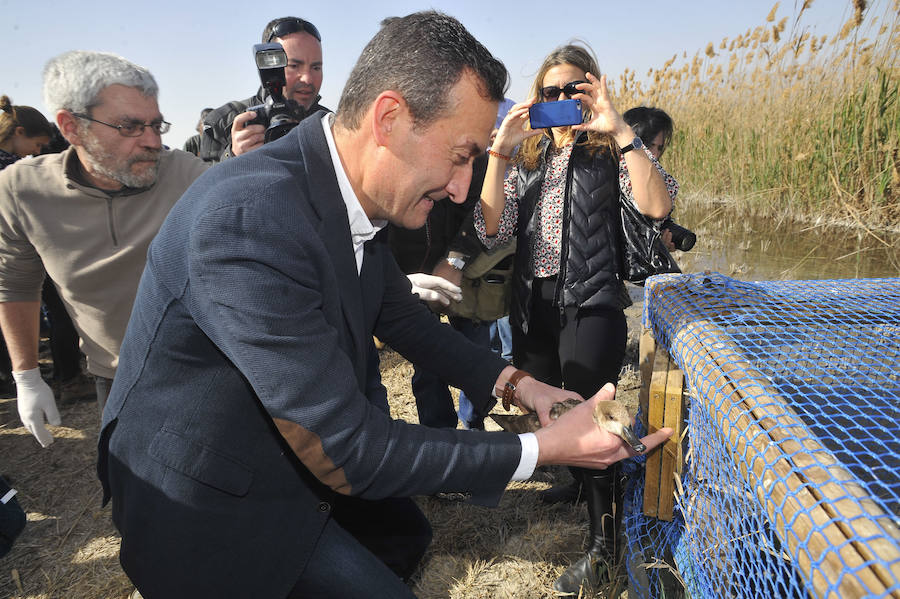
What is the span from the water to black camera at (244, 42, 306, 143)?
411 cm

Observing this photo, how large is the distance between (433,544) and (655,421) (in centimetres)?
143

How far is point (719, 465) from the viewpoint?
1277 millimetres

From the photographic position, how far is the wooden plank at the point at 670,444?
5.13ft

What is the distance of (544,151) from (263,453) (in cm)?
180

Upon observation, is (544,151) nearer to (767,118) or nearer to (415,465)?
(415,465)

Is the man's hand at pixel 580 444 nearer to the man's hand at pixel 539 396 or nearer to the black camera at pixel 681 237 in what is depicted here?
the man's hand at pixel 539 396

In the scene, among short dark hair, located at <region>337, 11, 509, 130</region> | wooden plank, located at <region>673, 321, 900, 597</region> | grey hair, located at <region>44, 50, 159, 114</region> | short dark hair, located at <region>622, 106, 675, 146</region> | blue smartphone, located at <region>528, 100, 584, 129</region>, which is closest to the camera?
wooden plank, located at <region>673, 321, 900, 597</region>

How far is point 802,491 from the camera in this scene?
2.86 feet

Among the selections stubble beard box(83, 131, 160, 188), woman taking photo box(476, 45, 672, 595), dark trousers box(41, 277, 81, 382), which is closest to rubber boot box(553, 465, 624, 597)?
woman taking photo box(476, 45, 672, 595)

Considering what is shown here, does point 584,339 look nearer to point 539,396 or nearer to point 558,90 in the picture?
point 539,396

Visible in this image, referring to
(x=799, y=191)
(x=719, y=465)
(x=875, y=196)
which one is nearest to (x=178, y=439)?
(x=719, y=465)

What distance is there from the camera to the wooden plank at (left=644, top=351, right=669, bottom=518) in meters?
1.60

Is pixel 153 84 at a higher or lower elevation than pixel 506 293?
higher

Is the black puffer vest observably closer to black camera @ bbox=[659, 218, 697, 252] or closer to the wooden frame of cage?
the wooden frame of cage
